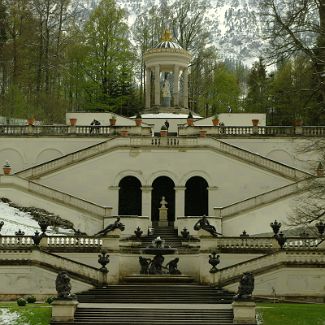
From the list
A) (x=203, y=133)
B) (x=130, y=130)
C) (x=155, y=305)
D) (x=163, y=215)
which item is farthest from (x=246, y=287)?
(x=130, y=130)

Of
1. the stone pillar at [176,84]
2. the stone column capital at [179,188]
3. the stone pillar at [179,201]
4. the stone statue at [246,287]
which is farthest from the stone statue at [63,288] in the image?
the stone pillar at [176,84]

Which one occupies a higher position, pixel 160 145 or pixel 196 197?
pixel 160 145

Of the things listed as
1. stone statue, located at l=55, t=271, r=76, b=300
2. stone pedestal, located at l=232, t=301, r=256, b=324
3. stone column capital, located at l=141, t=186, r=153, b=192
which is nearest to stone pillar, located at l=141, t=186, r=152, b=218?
stone column capital, located at l=141, t=186, r=153, b=192

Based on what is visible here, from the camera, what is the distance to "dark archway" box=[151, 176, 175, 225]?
49.3 m

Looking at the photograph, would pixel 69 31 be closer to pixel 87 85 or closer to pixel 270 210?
pixel 87 85

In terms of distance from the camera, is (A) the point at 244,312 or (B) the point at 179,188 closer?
(A) the point at 244,312

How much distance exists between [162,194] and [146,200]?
1.27 m

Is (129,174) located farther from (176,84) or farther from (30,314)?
(30,314)

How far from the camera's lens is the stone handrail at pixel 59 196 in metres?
44.4

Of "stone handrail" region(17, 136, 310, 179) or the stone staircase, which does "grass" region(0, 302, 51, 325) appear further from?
"stone handrail" region(17, 136, 310, 179)

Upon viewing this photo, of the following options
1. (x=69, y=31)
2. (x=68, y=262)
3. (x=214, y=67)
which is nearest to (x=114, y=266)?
(x=68, y=262)

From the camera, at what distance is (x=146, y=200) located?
4903 cm

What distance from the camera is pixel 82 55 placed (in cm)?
7156

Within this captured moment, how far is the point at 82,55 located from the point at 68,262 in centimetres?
3926
